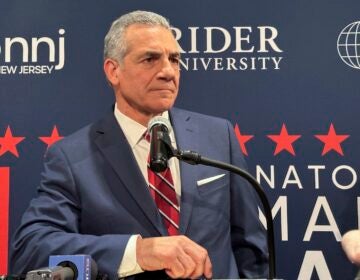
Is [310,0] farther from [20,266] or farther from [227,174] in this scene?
[20,266]

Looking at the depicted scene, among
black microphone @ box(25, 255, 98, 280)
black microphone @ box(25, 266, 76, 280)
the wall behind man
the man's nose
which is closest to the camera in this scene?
black microphone @ box(25, 266, 76, 280)

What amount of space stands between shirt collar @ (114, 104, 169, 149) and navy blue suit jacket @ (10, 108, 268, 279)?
2.1 inches

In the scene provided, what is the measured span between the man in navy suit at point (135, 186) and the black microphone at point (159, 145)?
32cm

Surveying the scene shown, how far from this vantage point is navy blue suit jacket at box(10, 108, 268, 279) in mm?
2174

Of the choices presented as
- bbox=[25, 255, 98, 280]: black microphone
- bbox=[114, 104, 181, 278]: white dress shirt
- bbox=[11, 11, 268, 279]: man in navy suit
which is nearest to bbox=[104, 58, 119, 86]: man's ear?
bbox=[11, 11, 268, 279]: man in navy suit

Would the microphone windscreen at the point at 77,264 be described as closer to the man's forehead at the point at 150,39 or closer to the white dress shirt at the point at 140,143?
the white dress shirt at the point at 140,143

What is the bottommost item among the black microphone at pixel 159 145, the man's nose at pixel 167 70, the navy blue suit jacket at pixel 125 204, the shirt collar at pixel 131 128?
the navy blue suit jacket at pixel 125 204

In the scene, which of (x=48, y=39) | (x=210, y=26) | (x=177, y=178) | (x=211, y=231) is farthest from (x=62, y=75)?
(x=211, y=231)

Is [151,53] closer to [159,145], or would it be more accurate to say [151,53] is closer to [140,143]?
[140,143]

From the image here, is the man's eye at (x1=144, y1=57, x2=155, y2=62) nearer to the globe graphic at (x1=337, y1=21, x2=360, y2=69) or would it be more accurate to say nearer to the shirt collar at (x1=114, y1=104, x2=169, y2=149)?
the shirt collar at (x1=114, y1=104, x2=169, y2=149)

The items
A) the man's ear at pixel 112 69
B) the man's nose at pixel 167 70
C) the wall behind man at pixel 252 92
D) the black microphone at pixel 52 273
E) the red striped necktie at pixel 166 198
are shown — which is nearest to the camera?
the black microphone at pixel 52 273

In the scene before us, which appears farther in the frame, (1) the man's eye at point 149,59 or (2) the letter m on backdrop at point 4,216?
(2) the letter m on backdrop at point 4,216

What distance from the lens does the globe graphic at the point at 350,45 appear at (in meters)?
2.91

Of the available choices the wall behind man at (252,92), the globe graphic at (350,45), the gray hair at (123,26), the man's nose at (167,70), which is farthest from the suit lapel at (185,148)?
the globe graphic at (350,45)
